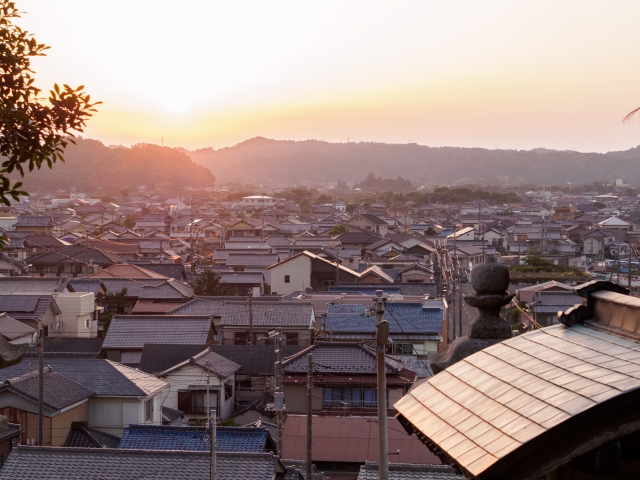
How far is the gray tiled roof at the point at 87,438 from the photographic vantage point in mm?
12461

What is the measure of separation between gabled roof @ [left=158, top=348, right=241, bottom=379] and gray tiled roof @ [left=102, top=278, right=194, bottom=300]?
344 inches

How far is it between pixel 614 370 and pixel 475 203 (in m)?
83.8

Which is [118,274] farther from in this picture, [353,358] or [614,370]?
[614,370]

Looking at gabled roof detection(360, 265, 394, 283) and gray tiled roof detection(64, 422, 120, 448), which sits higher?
gabled roof detection(360, 265, 394, 283)

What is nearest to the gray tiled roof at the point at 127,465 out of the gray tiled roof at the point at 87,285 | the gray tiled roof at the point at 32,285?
the gray tiled roof at the point at 32,285

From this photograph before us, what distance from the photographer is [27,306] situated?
68.8 feet

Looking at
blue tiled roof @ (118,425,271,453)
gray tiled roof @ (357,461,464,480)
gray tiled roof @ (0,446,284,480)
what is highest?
gray tiled roof @ (0,446,284,480)

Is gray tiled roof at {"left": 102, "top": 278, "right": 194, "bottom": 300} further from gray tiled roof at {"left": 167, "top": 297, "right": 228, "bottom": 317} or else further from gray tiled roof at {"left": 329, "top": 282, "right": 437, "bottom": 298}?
gray tiled roof at {"left": 329, "top": 282, "right": 437, "bottom": 298}

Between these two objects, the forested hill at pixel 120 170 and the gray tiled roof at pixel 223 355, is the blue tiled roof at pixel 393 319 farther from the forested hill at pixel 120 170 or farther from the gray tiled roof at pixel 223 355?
the forested hill at pixel 120 170

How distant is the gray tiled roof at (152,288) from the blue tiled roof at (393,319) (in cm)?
747

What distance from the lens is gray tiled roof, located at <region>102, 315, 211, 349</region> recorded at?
18.6 m

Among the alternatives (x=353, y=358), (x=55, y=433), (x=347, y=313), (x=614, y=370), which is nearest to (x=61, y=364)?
(x=55, y=433)

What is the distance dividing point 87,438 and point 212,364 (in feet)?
12.5

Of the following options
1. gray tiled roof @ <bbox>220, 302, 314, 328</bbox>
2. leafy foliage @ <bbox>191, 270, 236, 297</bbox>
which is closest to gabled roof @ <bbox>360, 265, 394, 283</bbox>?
leafy foliage @ <bbox>191, 270, 236, 297</bbox>
